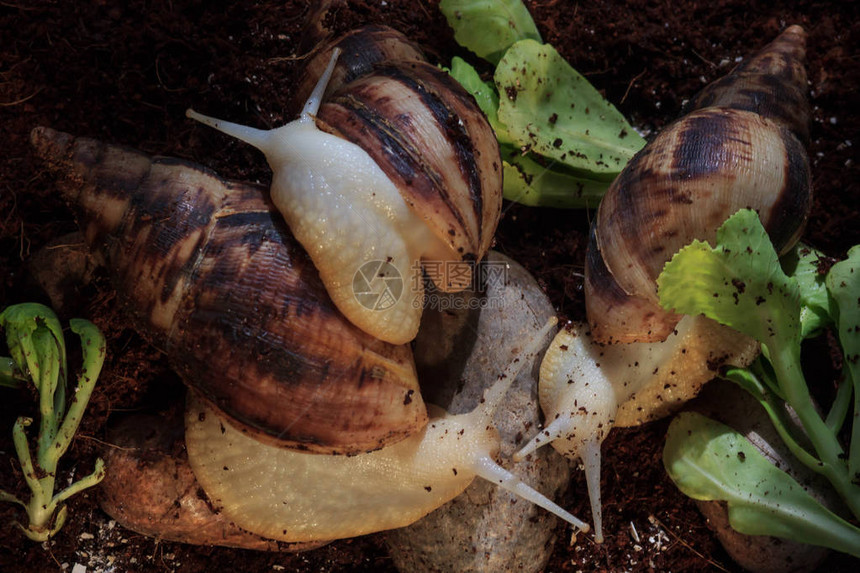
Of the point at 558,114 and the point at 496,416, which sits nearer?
the point at 496,416

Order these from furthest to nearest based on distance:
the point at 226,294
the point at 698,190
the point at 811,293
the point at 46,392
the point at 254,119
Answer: the point at 254,119
the point at 811,293
the point at 46,392
the point at 698,190
the point at 226,294

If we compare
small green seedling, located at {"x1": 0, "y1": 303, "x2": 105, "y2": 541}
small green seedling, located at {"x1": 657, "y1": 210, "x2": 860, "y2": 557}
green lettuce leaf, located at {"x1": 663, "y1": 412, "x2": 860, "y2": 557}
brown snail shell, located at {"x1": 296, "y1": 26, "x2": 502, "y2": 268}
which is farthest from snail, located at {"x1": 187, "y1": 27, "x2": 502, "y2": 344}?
green lettuce leaf, located at {"x1": 663, "y1": 412, "x2": 860, "y2": 557}

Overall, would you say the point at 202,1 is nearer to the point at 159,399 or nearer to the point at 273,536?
the point at 159,399

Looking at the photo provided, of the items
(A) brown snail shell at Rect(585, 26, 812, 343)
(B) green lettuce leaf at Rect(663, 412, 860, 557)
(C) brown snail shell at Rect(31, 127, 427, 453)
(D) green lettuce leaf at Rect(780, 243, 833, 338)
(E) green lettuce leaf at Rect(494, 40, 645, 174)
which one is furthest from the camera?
(E) green lettuce leaf at Rect(494, 40, 645, 174)

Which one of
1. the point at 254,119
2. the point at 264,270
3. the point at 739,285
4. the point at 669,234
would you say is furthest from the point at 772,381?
the point at 254,119

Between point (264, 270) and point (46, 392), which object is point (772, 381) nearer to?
point (264, 270)

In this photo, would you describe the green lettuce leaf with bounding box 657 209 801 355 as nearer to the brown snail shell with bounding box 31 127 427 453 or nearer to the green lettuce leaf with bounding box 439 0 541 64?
the brown snail shell with bounding box 31 127 427 453

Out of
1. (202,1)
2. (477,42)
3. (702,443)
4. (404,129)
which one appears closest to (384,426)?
(404,129)
